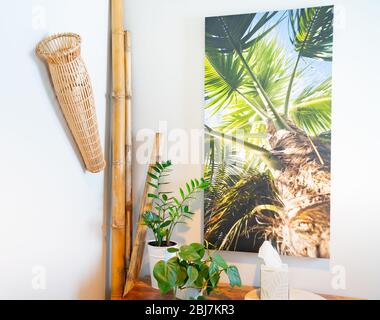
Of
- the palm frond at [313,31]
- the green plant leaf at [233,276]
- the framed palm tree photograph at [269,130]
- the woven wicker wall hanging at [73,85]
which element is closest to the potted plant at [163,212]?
the framed palm tree photograph at [269,130]

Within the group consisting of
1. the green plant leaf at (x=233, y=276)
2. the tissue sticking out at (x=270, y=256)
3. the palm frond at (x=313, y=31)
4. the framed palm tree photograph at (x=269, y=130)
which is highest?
the palm frond at (x=313, y=31)

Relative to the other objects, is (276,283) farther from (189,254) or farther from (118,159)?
(118,159)

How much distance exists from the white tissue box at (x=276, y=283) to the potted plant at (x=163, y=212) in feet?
1.25

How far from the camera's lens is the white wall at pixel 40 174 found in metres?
0.88

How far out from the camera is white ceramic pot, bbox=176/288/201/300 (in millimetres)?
1154

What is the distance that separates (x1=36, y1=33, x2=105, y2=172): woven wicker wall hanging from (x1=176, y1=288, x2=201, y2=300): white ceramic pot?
66 centimetres

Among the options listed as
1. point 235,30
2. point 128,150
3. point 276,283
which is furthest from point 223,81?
point 276,283

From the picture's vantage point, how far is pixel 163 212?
4.55ft

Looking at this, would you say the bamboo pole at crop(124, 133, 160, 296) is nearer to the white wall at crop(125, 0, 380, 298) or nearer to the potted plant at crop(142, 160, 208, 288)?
the potted plant at crop(142, 160, 208, 288)

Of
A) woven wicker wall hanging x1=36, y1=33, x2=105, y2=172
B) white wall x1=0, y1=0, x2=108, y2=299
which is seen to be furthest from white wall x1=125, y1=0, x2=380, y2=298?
woven wicker wall hanging x1=36, y1=33, x2=105, y2=172

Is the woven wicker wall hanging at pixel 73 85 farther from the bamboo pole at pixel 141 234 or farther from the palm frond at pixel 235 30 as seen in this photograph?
the palm frond at pixel 235 30
